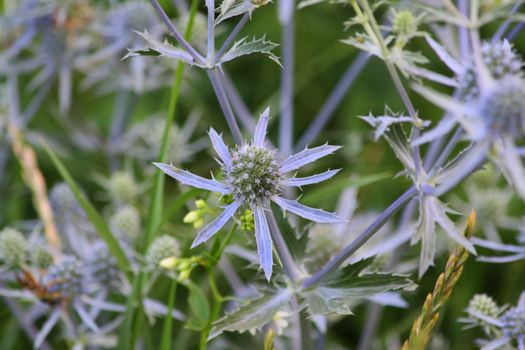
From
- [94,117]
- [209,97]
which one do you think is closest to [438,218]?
[209,97]

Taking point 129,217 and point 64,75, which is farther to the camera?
point 64,75

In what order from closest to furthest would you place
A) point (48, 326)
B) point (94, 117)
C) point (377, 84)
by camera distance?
point (48, 326) → point (377, 84) → point (94, 117)

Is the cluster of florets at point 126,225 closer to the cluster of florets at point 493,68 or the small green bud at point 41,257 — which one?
the small green bud at point 41,257

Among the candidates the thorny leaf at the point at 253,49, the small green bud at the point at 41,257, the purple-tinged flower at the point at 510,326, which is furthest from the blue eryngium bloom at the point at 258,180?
the small green bud at the point at 41,257

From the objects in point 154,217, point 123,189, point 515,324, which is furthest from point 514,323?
point 123,189

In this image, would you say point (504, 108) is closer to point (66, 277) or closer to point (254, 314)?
point (254, 314)

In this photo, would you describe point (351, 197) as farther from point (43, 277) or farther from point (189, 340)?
point (43, 277)

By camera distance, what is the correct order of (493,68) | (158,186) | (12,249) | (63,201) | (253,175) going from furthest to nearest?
(63,201)
(12,249)
(158,186)
(253,175)
(493,68)
